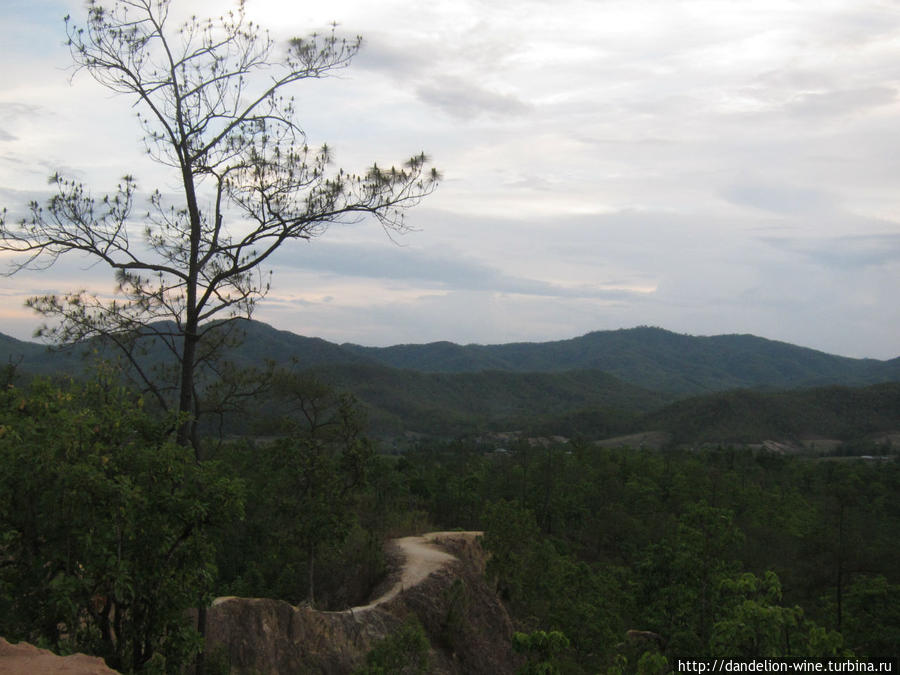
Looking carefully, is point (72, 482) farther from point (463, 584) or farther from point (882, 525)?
point (882, 525)

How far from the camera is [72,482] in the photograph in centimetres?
497

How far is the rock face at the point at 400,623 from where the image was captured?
11344 mm

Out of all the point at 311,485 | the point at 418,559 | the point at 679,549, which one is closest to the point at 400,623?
the point at 418,559

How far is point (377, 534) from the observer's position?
1748cm

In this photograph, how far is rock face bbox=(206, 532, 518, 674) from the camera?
11344 millimetres

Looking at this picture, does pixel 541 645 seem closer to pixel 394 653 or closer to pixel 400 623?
pixel 394 653

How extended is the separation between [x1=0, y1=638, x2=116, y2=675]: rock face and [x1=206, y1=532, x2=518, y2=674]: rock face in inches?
222

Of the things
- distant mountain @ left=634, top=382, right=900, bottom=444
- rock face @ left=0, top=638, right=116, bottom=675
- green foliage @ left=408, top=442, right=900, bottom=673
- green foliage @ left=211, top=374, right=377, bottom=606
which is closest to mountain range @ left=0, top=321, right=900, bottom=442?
distant mountain @ left=634, top=382, right=900, bottom=444

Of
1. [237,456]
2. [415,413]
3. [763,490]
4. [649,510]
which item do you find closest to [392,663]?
[237,456]

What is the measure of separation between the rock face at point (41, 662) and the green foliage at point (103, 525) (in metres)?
0.22

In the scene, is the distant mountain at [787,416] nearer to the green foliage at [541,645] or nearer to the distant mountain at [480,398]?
the distant mountain at [480,398]

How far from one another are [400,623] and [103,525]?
9.50m

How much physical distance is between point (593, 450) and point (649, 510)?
12542 millimetres

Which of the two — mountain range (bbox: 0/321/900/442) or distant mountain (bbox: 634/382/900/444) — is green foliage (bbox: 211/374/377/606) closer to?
mountain range (bbox: 0/321/900/442)
